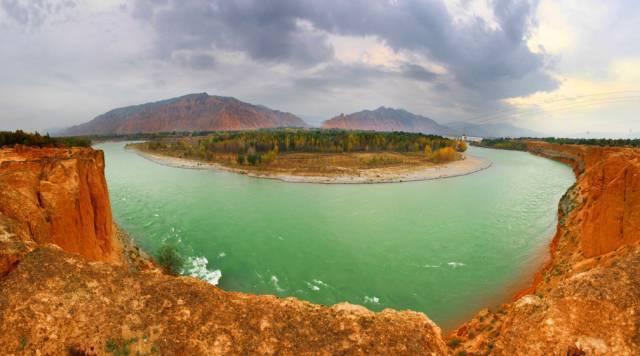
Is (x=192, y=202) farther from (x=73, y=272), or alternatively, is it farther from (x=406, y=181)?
(x=406, y=181)

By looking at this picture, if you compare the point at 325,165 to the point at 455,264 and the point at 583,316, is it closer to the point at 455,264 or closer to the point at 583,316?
the point at 455,264

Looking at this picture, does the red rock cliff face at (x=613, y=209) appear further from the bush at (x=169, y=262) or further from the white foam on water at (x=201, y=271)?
the bush at (x=169, y=262)

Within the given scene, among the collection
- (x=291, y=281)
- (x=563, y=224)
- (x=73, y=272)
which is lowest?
(x=291, y=281)

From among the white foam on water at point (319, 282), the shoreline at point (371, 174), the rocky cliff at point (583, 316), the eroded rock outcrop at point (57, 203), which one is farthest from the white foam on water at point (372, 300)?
the shoreline at point (371, 174)

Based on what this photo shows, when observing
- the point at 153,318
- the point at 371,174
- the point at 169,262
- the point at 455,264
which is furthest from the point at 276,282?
the point at 371,174

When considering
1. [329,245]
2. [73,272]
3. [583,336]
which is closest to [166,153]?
[329,245]

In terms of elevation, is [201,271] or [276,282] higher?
[201,271]
